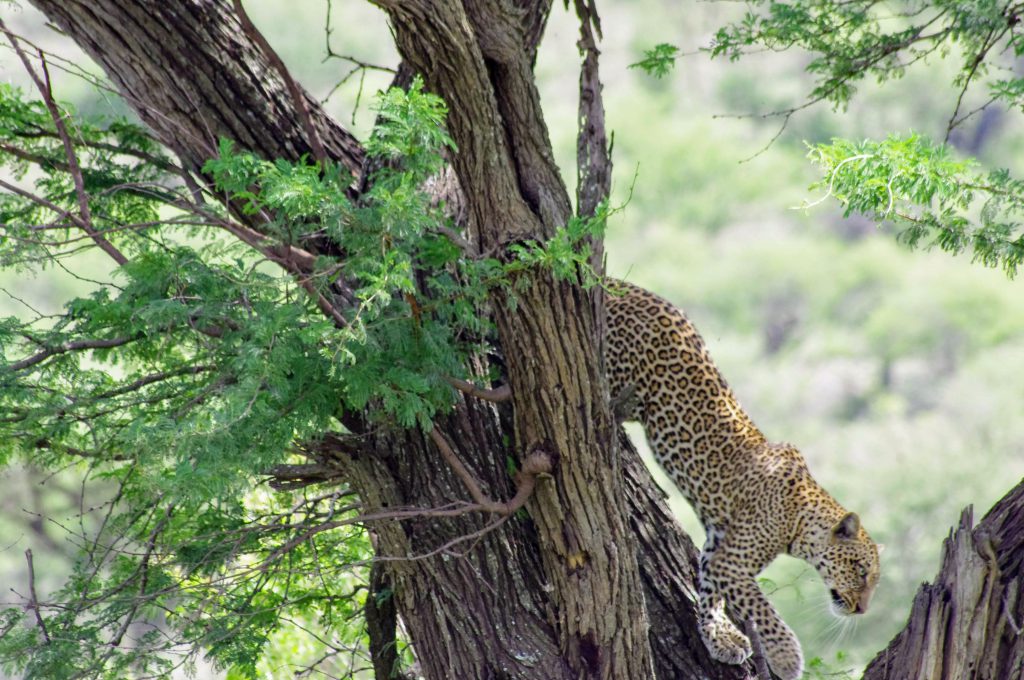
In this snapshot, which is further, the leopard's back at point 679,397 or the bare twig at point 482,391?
the leopard's back at point 679,397

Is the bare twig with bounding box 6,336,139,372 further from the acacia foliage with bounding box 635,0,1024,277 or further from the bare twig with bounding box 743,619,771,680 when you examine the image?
the bare twig with bounding box 743,619,771,680

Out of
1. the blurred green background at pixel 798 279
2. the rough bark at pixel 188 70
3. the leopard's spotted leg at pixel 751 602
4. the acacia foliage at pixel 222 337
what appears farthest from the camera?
the blurred green background at pixel 798 279

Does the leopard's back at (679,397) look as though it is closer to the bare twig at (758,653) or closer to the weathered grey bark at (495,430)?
the bare twig at (758,653)

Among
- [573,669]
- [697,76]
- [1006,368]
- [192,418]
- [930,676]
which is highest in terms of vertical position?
[697,76]

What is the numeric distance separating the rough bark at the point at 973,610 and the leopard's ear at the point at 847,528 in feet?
7.21

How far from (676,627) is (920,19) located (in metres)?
31.2

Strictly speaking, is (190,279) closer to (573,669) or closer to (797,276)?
(573,669)

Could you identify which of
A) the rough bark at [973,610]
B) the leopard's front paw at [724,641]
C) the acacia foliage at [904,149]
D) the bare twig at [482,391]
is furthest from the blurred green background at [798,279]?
the bare twig at [482,391]

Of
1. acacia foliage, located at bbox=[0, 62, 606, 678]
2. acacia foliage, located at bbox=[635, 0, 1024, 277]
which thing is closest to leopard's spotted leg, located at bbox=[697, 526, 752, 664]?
acacia foliage, located at bbox=[0, 62, 606, 678]

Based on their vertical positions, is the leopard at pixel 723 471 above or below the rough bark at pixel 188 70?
below

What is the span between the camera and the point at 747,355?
159 ft

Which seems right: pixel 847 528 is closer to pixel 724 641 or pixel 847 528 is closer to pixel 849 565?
pixel 849 565

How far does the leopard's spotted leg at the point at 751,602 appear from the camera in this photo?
705cm

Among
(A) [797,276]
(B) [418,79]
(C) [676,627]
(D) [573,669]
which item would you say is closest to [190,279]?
(B) [418,79]
